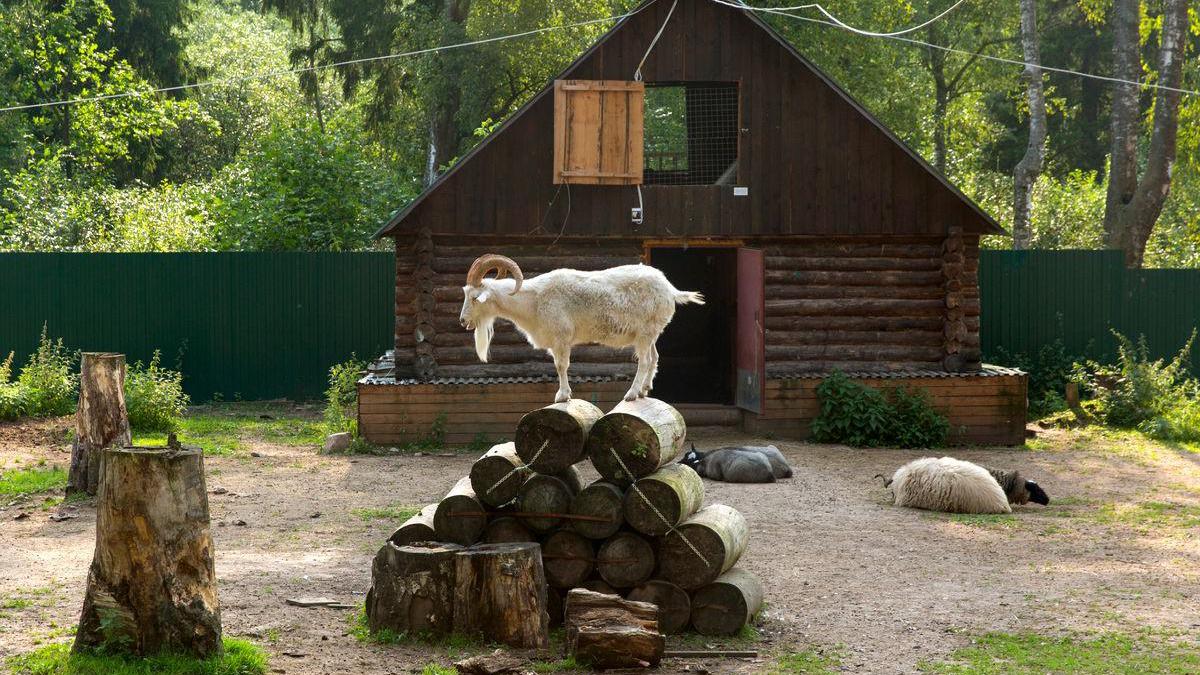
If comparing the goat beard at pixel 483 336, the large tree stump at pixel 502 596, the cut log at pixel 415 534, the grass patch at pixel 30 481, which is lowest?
the grass patch at pixel 30 481

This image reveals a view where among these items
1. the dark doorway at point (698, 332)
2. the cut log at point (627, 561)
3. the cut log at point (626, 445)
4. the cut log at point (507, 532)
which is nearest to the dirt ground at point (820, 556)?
the cut log at point (627, 561)

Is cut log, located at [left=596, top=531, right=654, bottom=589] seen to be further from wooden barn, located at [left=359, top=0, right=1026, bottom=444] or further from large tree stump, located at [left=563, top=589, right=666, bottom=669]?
wooden barn, located at [left=359, top=0, right=1026, bottom=444]

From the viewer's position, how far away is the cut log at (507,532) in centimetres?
815

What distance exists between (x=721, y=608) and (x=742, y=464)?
594 centimetres

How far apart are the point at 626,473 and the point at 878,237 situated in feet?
33.6

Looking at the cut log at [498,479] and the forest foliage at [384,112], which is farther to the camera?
the forest foliage at [384,112]

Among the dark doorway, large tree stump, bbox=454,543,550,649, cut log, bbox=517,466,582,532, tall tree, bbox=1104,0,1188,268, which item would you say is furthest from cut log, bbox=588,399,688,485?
tall tree, bbox=1104,0,1188,268

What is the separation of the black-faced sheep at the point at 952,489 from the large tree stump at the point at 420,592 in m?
6.15

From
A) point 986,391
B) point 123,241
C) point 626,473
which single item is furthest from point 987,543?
point 123,241

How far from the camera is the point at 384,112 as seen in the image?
1378 inches

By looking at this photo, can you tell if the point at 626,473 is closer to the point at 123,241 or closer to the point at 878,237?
the point at 878,237

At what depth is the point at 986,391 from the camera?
17.1 meters

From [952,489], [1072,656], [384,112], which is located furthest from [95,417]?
[384,112]

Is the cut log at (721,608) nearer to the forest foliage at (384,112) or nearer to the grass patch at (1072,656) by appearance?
the grass patch at (1072,656)
